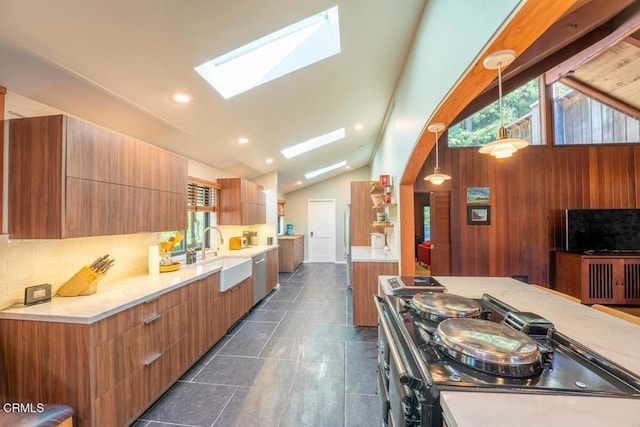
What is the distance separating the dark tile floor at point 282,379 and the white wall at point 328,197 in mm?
4380

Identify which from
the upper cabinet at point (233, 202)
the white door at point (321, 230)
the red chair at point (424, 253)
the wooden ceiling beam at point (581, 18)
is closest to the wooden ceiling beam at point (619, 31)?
the wooden ceiling beam at point (581, 18)

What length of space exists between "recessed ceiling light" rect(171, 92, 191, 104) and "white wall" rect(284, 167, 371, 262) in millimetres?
5917

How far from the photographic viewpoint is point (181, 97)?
2119 millimetres

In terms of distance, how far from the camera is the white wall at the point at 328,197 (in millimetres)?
7930

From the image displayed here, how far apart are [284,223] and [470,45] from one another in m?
7.14

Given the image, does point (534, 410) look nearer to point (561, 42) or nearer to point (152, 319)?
point (152, 319)

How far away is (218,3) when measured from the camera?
1419 millimetres

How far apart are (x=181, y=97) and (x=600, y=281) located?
20.1ft

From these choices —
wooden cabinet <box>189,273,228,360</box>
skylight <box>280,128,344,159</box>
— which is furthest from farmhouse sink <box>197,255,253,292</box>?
skylight <box>280,128,344,159</box>

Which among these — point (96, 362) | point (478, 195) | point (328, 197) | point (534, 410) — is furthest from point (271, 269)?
point (534, 410)

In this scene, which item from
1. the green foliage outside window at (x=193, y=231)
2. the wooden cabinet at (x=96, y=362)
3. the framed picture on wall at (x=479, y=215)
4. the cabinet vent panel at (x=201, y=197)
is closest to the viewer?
the wooden cabinet at (x=96, y=362)

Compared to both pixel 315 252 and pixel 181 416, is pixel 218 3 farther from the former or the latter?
pixel 315 252

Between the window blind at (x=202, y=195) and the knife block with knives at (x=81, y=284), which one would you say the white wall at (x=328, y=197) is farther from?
the knife block with knives at (x=81, y=284)

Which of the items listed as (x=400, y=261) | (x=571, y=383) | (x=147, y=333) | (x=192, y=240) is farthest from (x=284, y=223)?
(x=571, y=383)
